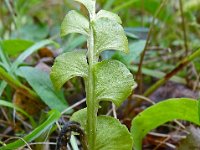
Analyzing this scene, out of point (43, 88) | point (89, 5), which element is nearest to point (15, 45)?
point (43, 88)

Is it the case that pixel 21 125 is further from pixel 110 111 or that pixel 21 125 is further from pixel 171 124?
pixel 171 124

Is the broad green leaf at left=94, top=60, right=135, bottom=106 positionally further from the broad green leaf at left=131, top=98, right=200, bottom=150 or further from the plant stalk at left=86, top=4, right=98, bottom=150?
the broad green leaf at left=131, top=98, right=200, bottom=150

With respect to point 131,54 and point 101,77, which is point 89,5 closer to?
point 101,77

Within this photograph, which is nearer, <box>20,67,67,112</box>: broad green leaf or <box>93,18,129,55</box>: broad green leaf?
<box>93,18,129,55</box>: broad green leaf

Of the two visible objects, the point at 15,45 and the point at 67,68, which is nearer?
the point at 67,68

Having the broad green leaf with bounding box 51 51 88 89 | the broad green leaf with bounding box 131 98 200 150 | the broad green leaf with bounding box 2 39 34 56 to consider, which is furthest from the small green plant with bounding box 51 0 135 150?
the broad green leaf with bounding box 2 39 34 56

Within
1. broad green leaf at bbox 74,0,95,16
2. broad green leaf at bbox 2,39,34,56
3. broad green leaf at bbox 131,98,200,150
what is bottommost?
broad green leaf at bbox 131,98,200,150

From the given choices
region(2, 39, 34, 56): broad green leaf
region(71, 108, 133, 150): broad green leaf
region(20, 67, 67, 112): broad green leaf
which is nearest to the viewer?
region(71, 108, 133, 150): broad green leaf
